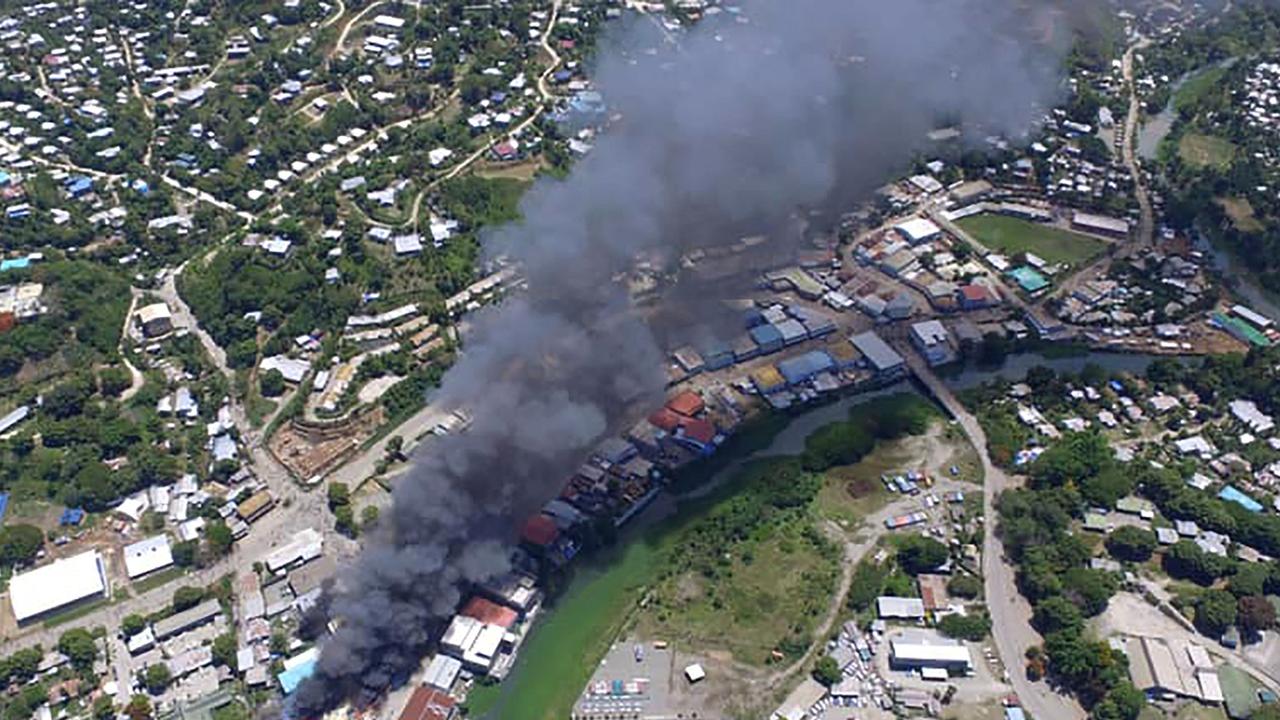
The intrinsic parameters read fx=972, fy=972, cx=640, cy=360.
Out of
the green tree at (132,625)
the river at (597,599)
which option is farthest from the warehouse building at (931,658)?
the green tree at (132,625)

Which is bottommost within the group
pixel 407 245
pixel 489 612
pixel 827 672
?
pixel 827 672

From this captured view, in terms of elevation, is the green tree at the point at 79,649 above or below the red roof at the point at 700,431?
above

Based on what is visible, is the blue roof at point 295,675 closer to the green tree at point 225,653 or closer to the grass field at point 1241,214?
the green tree at point 225,653

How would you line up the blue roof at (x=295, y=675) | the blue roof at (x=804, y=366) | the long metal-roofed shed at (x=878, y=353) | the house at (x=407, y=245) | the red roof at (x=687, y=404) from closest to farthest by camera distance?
the blue roof at (x=295, y=675) < the red roof at (x=687, y=404) < the blue roof at (x=804, y=366) < the long metal-roofed shed at (x=878, y=353) < the house at (x=407, y=245)

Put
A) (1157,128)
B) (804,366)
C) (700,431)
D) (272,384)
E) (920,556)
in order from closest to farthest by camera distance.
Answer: (920,556) < (700,431) < (272,384) < (804,366) < (1157,128)

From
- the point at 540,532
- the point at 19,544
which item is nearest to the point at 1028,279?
the point at 540,532

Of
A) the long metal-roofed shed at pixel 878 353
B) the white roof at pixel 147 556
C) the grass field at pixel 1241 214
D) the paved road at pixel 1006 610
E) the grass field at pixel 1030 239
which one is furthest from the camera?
the grass field at pixel 1241 214

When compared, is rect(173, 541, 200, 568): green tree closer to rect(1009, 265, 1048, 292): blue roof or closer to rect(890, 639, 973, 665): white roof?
rect(890, 639, 973, 665): white roof

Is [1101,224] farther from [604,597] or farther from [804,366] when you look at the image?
Answer: [604,597]
